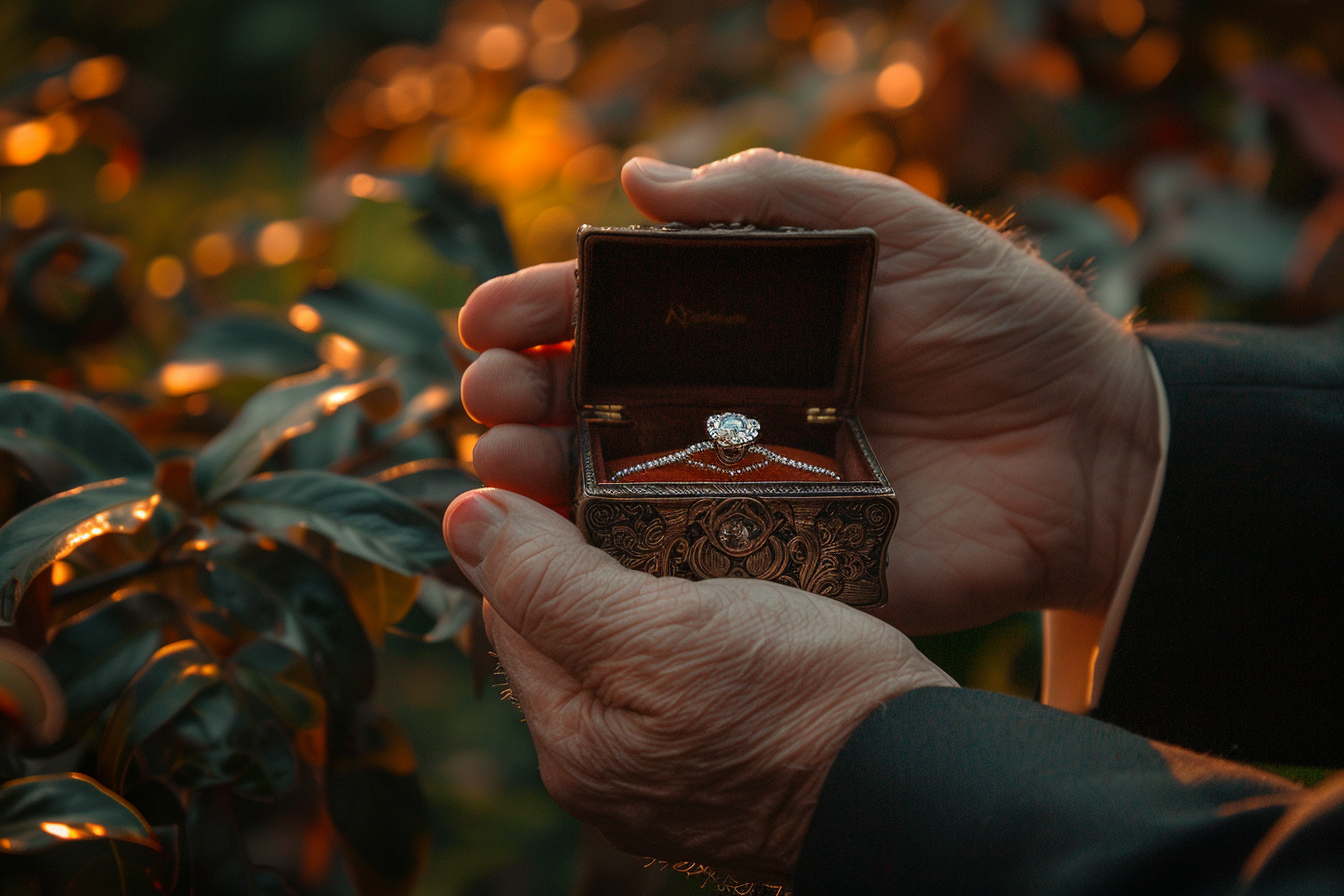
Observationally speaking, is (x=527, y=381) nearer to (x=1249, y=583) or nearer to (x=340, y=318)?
(x=340, y=318)

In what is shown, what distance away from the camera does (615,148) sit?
2.62m

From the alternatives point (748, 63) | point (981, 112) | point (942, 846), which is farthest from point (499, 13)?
point (942, 846)

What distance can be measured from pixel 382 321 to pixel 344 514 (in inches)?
22.0

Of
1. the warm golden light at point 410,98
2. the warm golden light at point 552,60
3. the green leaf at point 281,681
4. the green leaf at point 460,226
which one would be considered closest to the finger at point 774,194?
the green leaf at point 460,226

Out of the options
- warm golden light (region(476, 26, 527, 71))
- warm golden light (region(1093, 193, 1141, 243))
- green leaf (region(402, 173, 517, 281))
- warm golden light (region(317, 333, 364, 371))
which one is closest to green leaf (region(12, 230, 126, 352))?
warm golden light (region(317, 333, 364, 371))

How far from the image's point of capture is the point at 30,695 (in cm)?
100

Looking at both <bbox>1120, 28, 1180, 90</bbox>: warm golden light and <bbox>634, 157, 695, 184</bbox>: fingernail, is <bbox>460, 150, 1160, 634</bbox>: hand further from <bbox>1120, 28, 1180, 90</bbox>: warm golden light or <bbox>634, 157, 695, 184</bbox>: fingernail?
<bbox>1120, 28, 1180, 90</bbox>: warm golden light

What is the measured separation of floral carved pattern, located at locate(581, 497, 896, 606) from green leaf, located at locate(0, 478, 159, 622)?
0.55 metres

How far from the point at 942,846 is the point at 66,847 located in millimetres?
Result: 949

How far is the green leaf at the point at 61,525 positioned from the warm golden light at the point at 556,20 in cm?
290

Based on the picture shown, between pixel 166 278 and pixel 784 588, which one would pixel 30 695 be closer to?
pixel 784 588

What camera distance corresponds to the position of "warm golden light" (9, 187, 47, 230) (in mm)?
1815

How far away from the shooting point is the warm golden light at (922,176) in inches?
94.7

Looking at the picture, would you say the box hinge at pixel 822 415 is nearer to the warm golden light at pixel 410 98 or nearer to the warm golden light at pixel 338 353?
the warm golden light at pixel 338 353
